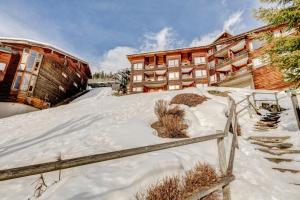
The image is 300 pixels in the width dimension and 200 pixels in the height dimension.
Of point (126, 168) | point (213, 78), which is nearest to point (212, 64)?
point (213, 78)

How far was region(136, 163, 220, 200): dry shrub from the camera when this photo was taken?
3.21 meters

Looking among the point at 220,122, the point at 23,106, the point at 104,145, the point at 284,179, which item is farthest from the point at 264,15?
the point at 23,106

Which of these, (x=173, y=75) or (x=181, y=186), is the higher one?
(x=173, y=75)

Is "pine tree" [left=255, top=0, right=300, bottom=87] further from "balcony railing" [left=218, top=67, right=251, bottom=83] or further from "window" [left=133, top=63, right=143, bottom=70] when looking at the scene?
"window" [left=133, top=63, right=143, bottom=70]

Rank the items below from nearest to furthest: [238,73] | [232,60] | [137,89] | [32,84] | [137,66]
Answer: [32,84] → [238,73] → [232,60] → [137,89] → [137,66]

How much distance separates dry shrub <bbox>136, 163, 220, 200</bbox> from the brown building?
2124cm

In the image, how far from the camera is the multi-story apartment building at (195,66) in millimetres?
31969

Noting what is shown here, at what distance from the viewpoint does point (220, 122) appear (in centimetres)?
1063

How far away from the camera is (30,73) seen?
2158 cm

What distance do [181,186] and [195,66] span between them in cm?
3482

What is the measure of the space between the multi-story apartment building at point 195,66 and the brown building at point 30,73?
1458 centimetres

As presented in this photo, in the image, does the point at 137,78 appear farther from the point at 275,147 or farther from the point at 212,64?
the point at 275,147

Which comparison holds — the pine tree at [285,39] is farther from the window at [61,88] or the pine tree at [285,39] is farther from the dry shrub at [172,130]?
the window at [61,88]

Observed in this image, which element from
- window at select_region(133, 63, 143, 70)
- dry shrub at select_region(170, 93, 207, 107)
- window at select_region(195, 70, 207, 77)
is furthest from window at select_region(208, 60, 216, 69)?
dry shrub at select_region(170, 93, 207, 107)
